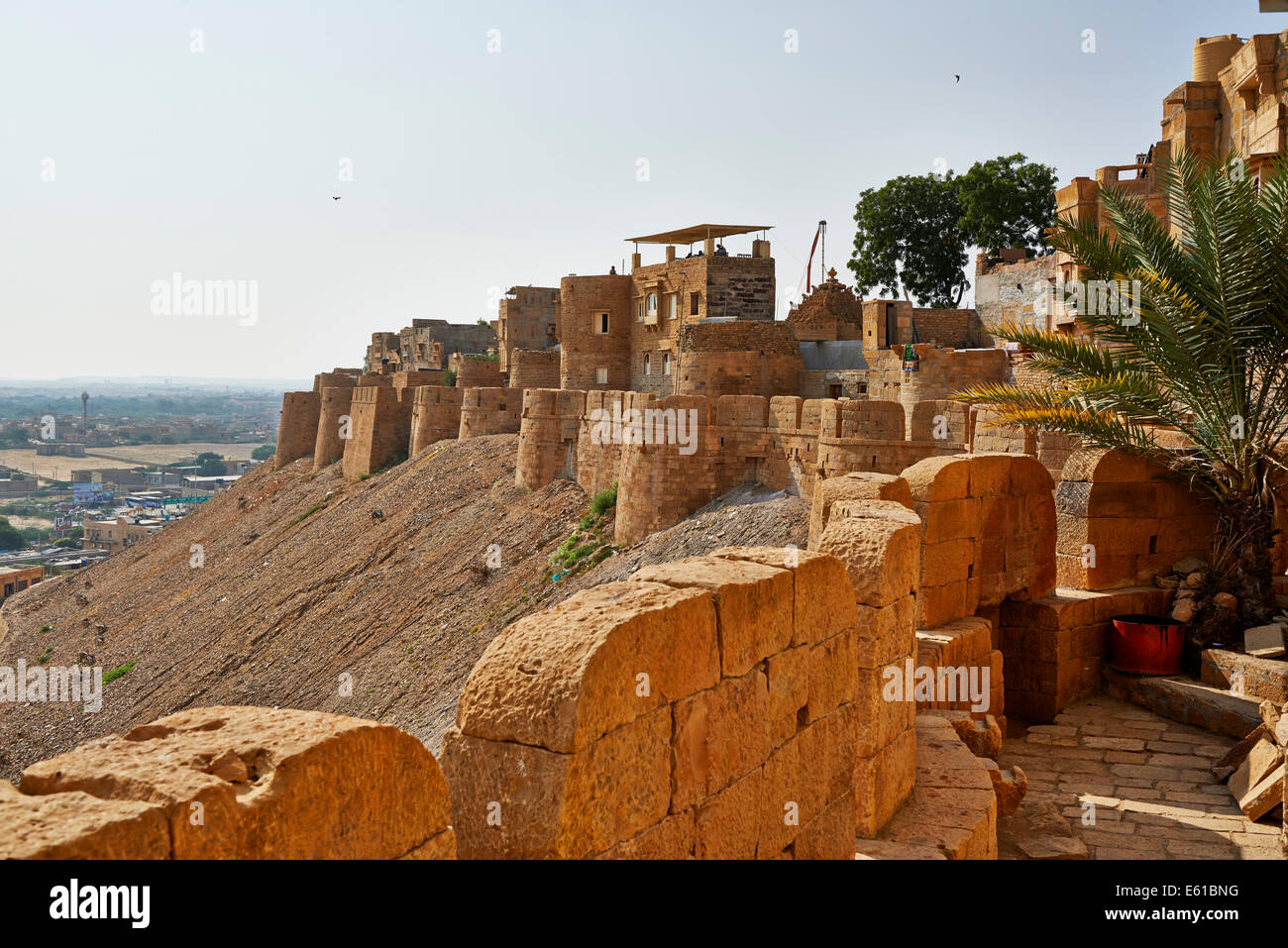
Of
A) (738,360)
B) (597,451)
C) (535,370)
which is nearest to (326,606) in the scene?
(597,451)

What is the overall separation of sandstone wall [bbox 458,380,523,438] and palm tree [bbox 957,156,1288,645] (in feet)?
71.1

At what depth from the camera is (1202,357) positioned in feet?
30.2

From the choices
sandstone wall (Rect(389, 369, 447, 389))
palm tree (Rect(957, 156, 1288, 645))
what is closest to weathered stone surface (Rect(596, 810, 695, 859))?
palm tree (Rect(957, 156, 1288, 645))

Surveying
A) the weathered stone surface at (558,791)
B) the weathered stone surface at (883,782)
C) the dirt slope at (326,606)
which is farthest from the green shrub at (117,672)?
the weathered stone surface at (558,791)

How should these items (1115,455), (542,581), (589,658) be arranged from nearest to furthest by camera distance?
(589,658) → (1115,455) → (542,581)

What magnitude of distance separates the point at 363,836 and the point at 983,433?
12.4 meters

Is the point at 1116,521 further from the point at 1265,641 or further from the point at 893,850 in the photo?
the point at 893,850

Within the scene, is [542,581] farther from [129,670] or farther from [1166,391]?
[1166,391]

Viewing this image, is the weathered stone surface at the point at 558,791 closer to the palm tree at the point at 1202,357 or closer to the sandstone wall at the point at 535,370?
the palm tree at the point at 1202,357

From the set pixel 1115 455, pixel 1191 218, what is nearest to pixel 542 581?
pixel 1115 455

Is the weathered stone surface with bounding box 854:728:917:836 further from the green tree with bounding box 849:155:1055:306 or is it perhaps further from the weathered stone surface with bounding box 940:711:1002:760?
the green tree with bounding box 849:155:1055:306

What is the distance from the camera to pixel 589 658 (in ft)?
9.32

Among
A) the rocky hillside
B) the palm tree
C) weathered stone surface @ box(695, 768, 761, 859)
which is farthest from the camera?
the rocky hillside

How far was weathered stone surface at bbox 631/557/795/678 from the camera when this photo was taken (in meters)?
3.45
